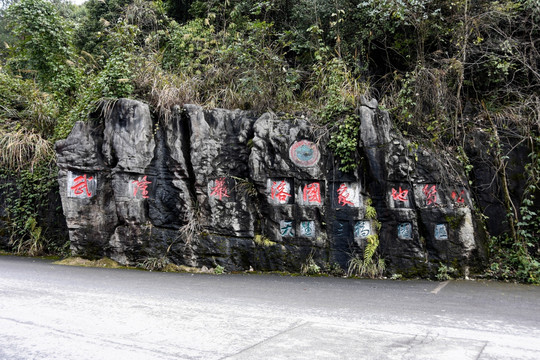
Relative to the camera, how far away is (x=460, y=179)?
7.18 metres

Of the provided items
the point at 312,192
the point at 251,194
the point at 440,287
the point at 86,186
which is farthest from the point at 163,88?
the point at 440,287

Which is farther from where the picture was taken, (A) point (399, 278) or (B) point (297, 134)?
(B) point (297, 134)

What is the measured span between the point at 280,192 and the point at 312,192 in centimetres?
64

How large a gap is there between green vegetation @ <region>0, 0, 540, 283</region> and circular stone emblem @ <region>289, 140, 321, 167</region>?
0.44 metres

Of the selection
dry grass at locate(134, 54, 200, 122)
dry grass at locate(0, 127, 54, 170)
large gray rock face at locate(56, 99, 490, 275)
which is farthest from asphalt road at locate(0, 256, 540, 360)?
dry grass at locate(0, 127, 54, 170)

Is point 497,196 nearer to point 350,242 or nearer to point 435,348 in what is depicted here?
point 350,242

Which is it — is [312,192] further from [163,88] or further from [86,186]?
[86,186]

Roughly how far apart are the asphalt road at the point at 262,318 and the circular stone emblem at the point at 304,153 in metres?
2.36

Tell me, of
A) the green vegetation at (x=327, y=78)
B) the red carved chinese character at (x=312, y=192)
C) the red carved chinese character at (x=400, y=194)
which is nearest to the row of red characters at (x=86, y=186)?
the green vegetation at (x=327, y=78)

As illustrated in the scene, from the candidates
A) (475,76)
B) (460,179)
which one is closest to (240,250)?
(460,179)

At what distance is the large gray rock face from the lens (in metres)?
7.18

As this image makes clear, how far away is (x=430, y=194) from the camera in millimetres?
7215

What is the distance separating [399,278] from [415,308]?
7.06 ft

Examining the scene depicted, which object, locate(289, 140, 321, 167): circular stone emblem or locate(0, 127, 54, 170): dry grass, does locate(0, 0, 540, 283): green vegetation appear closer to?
locate(0, 127, 54, 170): dry grass
